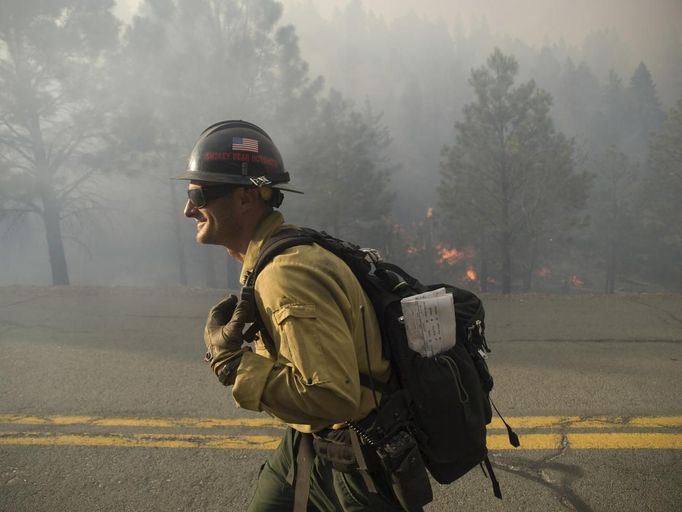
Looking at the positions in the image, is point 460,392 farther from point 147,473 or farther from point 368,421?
point 147,473

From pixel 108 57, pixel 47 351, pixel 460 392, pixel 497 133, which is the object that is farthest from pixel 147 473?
pixel 497 133

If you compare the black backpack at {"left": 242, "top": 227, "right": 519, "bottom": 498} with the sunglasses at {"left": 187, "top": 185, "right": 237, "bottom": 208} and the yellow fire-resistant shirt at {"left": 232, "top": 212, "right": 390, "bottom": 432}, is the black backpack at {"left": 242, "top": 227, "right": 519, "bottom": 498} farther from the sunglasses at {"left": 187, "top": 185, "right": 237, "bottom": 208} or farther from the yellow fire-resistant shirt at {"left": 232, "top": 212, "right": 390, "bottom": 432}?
the sunglasses at {"left": 187, "top": 185, "right": 237, "bottom": 208}

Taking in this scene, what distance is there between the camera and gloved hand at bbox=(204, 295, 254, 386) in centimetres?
140

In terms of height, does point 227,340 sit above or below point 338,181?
below

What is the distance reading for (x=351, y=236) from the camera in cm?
2447

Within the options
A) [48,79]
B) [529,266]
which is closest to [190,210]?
[48,79]

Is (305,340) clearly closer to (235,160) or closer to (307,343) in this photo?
(307,343)

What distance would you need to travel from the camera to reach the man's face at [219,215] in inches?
66.9

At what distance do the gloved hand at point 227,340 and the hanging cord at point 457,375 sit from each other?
0.59 metres

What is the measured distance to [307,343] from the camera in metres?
1.29

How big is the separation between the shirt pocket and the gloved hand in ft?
0.52

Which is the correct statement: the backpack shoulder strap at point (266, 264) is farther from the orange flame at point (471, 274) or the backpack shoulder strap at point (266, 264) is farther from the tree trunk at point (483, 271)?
the orange flame at point (471, 274)

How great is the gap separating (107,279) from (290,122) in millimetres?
26256

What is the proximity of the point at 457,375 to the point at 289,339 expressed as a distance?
54cm
